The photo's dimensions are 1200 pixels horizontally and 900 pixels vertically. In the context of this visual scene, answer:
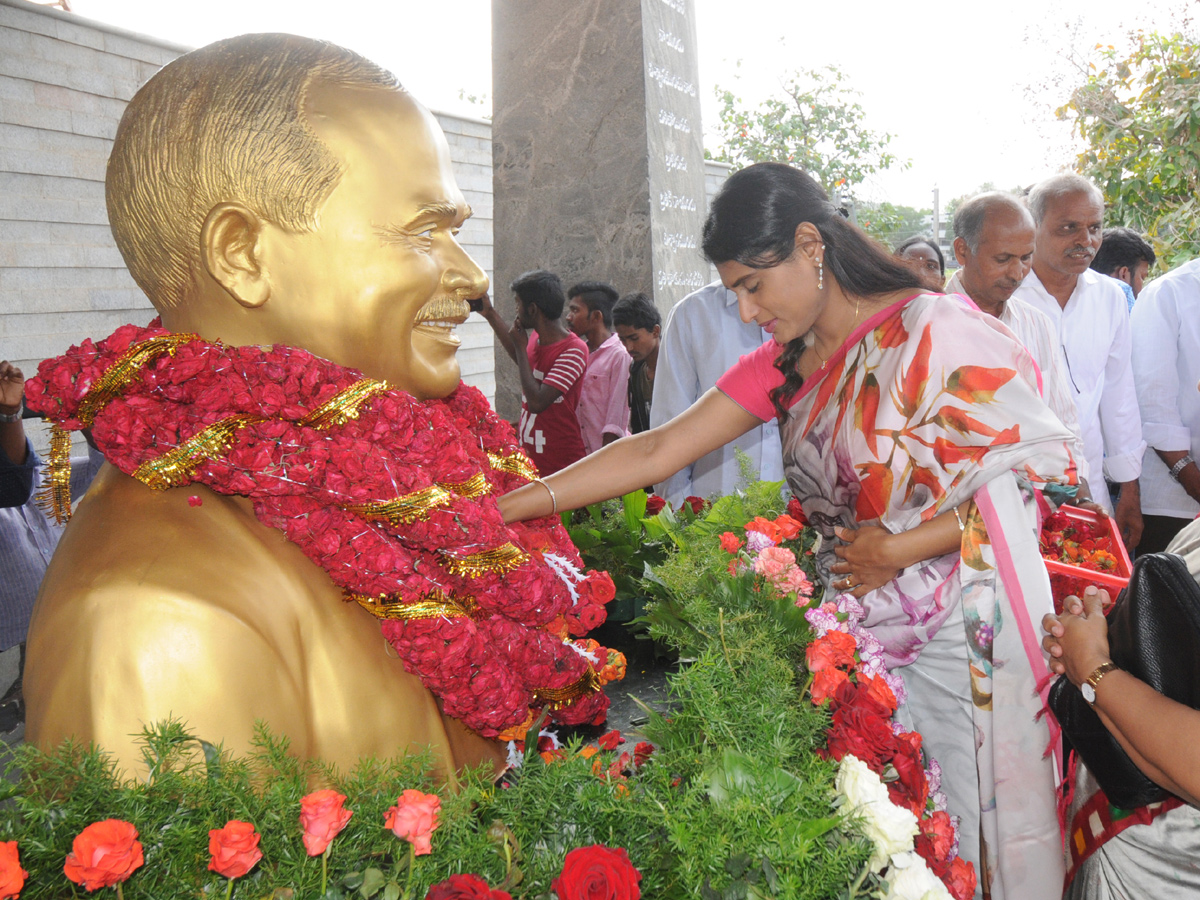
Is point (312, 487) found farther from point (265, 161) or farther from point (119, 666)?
point (265, 161)

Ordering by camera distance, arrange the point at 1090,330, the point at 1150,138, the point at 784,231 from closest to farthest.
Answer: the point at 784,231 → the point at 1090,330 → the point at 1150,138

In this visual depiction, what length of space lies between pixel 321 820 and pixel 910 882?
738mm

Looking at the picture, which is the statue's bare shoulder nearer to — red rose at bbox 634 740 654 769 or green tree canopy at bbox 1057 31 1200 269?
red rose at bbox 634 740 654 769

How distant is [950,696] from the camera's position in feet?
7.46

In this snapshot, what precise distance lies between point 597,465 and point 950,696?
109 centimetres

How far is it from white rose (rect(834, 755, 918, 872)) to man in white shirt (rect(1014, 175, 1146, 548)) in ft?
10.9

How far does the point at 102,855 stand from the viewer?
2.85 feet

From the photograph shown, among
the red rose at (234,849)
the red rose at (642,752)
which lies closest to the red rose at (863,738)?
the red rose at (642,752)

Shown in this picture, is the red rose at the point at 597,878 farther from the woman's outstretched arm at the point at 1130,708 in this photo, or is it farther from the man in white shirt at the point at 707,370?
the man in white shirt at the point at 707,370

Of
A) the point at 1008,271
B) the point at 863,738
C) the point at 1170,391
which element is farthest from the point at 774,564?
the point at 1170,391

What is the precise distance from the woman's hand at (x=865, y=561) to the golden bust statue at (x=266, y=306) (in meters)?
1.23

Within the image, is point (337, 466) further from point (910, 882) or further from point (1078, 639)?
point (1078, 639)

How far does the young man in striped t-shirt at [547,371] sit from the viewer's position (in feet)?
16.3

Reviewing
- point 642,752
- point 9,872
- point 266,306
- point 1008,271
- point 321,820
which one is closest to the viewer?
point 9,872
